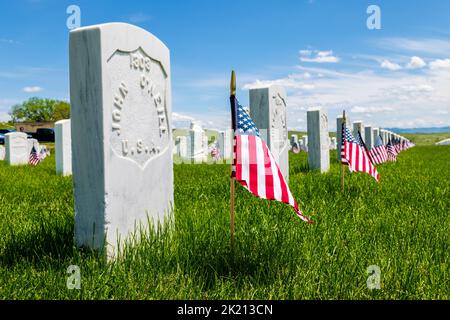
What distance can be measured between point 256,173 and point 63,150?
7.54m

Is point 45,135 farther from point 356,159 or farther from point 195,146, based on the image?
point 356,159

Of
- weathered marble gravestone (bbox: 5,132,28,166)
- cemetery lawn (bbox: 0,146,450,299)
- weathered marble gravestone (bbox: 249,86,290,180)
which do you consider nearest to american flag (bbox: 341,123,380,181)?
weathered marble gravestone (bbox: 249,86,290,180)

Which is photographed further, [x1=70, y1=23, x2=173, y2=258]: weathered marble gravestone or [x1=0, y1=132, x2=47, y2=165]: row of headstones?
[x1=0, y1=132, x2=47, y2=165]: row of headstones

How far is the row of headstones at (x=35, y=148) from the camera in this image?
31.4 feet

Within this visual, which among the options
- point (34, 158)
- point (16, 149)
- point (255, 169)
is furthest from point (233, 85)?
point (34, 158)

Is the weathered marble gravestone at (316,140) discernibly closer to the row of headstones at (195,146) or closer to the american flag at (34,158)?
the row of headstones at (195,146)

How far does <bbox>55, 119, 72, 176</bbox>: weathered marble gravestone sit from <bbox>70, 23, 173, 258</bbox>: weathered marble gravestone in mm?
6664

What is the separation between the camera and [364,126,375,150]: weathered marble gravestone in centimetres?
1708

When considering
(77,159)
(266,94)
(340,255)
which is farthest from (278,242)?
(266,94)

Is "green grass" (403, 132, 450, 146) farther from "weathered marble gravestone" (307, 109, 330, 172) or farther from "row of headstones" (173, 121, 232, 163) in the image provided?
"weathered marble gravestone" (307, 109, 330, 172)

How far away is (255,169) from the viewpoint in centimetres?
289
